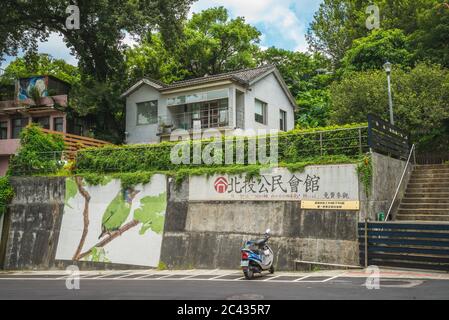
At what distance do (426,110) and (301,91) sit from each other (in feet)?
60.3

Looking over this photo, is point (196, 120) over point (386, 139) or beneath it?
over

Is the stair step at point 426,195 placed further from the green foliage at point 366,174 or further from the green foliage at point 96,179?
the green foliage at point 96,179

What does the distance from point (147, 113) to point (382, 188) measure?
1982cm

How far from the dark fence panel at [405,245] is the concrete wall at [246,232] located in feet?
1.95

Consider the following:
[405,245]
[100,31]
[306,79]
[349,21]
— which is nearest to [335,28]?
[349,21]

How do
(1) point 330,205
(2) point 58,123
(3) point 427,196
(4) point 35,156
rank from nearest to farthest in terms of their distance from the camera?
(1) point 330,205 → (3) point 427,196 → (4) point 35,156 → (2) point 58,123

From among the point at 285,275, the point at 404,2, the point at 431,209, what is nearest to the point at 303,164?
the point at 285,275

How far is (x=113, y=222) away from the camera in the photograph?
18.5 metres

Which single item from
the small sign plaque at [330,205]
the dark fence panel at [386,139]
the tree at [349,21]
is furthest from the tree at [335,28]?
the small sign plaque at [330,205]

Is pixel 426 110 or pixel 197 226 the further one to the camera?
pixel 426 110

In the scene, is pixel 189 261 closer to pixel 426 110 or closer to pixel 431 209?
pixel 431 209

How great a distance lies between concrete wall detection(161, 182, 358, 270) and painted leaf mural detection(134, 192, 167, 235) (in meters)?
0.34

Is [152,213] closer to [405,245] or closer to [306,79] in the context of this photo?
[405,245]
